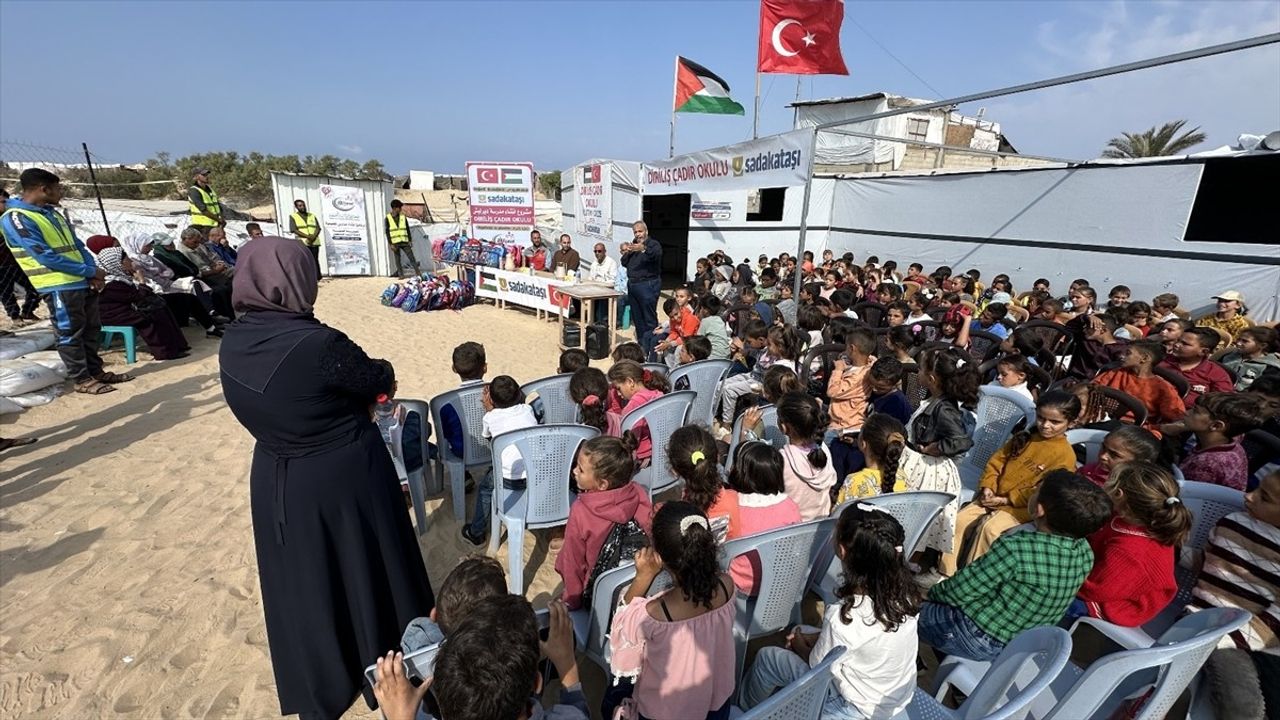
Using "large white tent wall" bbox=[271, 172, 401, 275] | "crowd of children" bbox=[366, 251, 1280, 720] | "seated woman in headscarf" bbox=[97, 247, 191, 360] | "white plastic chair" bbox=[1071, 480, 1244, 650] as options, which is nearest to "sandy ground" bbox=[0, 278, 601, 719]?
"seated woman in headscarf" bbox=[97, 247, 191, 360]

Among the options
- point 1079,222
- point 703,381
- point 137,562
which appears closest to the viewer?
point 137,562

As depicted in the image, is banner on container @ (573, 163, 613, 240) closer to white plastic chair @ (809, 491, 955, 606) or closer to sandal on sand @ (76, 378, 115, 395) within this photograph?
sandal on sand @ (76, 378, 115, 395)

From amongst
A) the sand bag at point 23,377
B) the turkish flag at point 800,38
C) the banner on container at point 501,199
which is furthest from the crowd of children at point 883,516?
the banner on container at point 501,199

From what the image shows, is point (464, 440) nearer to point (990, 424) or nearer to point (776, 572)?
point (776, 572)

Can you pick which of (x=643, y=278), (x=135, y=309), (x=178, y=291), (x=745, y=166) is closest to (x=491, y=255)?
(x=643, y=278)

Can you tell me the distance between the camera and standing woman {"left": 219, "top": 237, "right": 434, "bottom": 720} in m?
1.78

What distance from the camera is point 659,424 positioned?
3.50 meters

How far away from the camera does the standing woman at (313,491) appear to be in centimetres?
178

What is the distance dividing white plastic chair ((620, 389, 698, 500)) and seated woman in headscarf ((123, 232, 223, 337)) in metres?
7.58

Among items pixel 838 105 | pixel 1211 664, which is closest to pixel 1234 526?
pixel 1211 664

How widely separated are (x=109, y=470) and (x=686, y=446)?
4.59 metres

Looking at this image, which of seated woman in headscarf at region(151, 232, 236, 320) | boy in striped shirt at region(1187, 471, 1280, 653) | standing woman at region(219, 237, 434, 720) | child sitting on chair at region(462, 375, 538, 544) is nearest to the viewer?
standing woman at region(219, 237, 434, 720)

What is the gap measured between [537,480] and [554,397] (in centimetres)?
113

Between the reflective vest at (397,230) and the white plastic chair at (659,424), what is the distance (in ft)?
37.0
